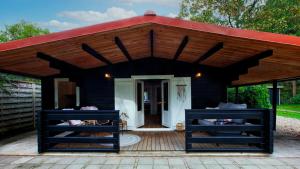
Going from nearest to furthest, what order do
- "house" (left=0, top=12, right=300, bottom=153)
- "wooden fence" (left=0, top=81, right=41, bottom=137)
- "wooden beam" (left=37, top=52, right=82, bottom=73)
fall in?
1. "house" (left=0, top=12, right=300, bottom=153)
2. "wooden beam" (left=37, top=52, right=82, bottom=73)
3. "wooden fence" (left=0, top=81, right=41, bottom=137)

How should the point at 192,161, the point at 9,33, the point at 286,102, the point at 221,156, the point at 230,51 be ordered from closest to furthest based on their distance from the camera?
the point at 192,161
the point at 221,156
the point at 230,51
the point at 9,33
the point at 286,102

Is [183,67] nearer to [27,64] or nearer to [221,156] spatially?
[221,156]

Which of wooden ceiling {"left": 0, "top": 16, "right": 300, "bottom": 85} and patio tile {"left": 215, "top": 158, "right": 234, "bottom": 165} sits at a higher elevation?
wooden ceiling {"left": 0, "top": 16, "right": 300, "bottom": 85}

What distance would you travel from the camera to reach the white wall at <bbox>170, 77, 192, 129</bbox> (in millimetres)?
7340

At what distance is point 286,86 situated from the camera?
921 inches

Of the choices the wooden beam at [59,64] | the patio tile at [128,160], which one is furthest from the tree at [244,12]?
the patio tile at [128,160]

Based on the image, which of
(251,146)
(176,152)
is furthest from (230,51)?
(176,152)

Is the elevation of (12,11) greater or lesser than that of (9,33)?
greater

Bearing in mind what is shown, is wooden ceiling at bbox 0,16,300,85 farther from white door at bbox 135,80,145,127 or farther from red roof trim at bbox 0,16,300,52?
white door at bbox 135,80,145,127

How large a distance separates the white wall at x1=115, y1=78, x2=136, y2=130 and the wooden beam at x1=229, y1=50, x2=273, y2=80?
308 cm

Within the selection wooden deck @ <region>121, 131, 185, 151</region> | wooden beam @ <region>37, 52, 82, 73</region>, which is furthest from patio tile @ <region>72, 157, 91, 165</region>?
wooden beam @ <region>37, 52, 82, 73</region>

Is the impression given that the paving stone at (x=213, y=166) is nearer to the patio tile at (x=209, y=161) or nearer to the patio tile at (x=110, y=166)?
the patio tile at (x=209, y=161)

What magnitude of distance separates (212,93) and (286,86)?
20.0 metres

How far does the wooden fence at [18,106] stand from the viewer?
6.31 metres
